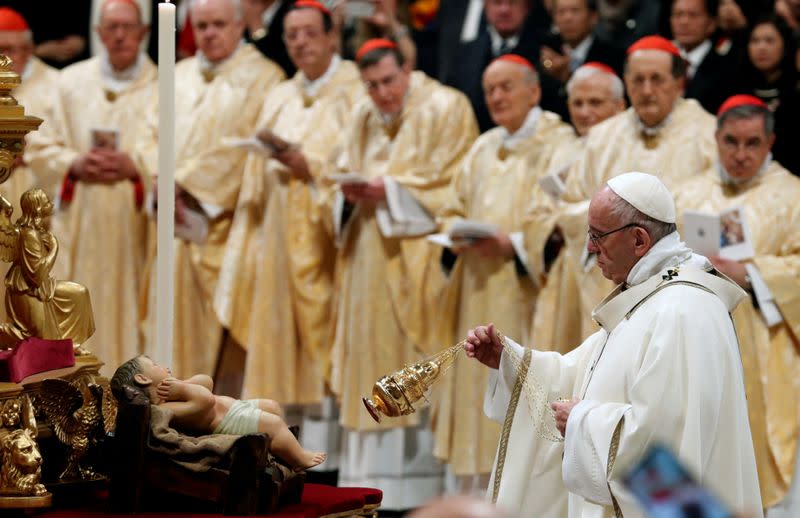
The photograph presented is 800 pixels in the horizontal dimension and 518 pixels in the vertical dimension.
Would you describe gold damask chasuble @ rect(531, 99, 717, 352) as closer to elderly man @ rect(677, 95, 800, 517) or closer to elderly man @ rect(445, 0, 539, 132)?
elderly man @ rect(677, 95, 800, 517)

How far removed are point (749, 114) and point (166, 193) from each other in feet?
13.4

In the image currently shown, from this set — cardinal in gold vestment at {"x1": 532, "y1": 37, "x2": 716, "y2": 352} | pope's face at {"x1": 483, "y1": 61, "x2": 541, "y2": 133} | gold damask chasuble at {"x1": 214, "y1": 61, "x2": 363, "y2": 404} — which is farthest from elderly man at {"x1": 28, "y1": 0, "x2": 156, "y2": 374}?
cardinal in gold vestment at {"x1": 532, "y1": 37, "x2": 716, "y2": 352}

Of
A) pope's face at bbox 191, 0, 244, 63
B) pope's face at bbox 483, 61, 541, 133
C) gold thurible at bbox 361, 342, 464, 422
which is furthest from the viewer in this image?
pope's face at bbox 191, 0, 244, 63

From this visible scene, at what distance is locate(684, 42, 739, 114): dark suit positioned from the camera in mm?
8195

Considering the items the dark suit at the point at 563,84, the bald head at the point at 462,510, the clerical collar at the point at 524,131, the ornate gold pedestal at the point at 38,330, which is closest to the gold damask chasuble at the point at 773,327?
the clerical collar at the point at 524,131

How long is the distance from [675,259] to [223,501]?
1601 mm

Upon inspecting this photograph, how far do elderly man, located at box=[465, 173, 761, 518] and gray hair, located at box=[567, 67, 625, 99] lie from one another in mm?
3724

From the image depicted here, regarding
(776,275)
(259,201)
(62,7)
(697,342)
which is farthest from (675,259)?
(62,7)

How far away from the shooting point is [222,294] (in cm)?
902

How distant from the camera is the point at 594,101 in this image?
8000 mm

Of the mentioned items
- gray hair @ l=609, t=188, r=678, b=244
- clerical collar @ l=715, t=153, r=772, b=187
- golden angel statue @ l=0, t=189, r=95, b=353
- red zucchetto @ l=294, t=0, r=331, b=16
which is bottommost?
golden angel statue @ l=0, t=189, r=95, b=353

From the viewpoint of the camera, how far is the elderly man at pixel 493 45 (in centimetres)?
899

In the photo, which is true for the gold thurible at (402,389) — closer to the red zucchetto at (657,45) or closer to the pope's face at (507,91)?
the red zucchetto at (657,45)

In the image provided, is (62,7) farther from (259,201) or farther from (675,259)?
(675,259)
